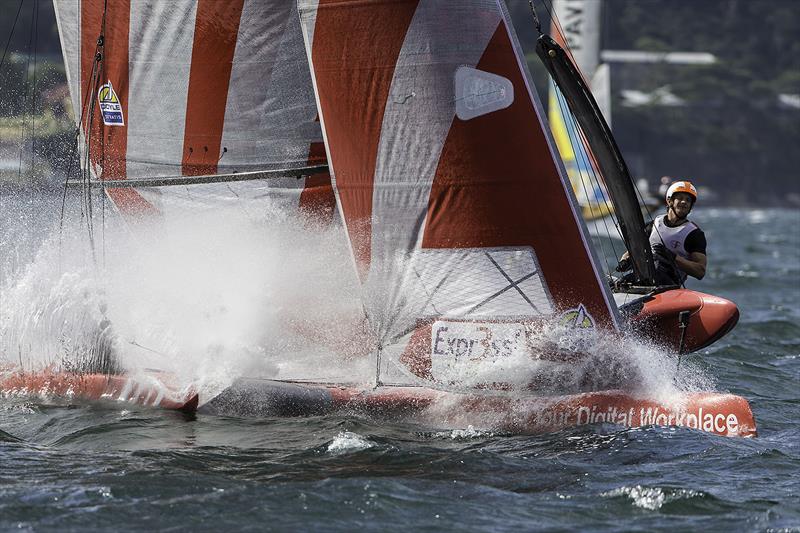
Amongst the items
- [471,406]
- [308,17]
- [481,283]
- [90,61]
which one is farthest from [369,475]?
[90,61]

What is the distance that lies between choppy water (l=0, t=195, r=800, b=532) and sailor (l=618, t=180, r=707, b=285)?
37.2 inches

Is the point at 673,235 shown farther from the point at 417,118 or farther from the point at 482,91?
the point at 417,118

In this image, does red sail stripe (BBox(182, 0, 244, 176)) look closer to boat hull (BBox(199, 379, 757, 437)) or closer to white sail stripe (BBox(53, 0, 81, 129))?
white sail stripe (BBox(53, 0, 81, 129))

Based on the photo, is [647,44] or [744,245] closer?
[744,245]

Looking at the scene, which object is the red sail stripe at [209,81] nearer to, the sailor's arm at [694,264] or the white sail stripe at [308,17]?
the white sail stripe at [308,17]

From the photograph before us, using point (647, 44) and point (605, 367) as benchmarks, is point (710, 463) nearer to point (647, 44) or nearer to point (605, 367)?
point (605, 367)

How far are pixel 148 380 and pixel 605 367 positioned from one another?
8.30ft

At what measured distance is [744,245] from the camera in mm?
31750

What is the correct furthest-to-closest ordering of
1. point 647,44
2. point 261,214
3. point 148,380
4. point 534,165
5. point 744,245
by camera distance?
point 647,44
point 744,245
point 261,214
point 148,380
point 534,165

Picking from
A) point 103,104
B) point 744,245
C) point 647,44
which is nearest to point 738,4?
point 647,44

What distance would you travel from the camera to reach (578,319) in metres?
6.77

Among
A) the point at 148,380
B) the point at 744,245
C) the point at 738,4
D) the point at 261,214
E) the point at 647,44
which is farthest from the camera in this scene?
the point at 738,4

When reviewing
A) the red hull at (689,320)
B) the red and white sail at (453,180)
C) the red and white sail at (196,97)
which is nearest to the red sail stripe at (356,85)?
the red and white sail at (453,180)

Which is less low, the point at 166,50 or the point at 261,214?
the point at 166,50
